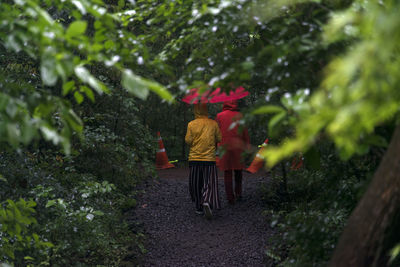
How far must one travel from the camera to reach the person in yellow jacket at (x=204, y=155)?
7773 millimetres

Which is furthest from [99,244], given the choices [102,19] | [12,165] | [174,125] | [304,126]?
[174,125]

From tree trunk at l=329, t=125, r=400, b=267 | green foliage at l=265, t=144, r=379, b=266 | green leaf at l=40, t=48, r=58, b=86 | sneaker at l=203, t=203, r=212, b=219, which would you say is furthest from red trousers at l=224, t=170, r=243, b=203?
green leaf at l=40, t=48, r=58, b=86

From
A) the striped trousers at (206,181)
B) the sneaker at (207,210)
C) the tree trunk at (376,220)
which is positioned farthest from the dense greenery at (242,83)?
the striped trousers at (206,181)

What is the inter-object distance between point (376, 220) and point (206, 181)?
19.2 feet

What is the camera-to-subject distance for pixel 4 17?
2.08 metres

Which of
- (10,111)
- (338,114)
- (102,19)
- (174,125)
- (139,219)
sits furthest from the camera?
(174,125)

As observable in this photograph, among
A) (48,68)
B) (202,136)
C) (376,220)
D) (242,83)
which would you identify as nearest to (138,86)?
(48,68)

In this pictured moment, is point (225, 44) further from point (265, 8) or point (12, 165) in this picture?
point (12, 165)

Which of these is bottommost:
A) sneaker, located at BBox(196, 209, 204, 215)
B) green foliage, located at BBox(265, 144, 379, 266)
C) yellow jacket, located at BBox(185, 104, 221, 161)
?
sneaker, located at BBox(196, 209, 204, 215)

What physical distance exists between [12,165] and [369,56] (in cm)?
563

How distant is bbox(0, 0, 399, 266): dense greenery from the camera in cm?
168

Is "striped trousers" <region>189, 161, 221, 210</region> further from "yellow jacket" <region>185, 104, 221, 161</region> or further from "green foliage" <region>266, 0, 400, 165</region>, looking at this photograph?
"green foliage" <region>266, 0, 400, 165</region>

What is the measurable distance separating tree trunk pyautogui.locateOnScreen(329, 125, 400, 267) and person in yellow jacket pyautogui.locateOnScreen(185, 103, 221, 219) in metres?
5.52

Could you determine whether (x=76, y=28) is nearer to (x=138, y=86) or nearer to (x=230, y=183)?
(x=138, y=86)
